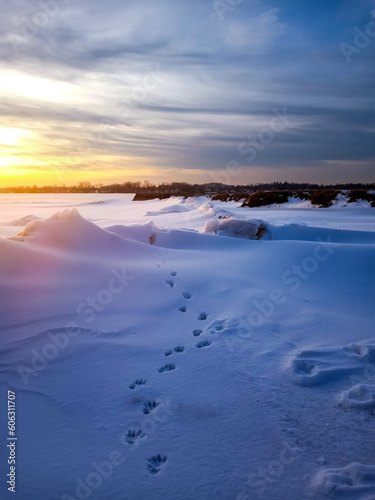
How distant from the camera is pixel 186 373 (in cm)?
337

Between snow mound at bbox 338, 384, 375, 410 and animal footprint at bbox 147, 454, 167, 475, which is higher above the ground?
snow mound at bbox 338, 384, 375, 410

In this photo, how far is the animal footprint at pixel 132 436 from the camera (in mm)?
2601

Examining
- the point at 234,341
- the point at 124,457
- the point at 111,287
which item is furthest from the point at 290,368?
the point at 111,287

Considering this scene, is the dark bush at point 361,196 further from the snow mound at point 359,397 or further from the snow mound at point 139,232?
the snow mound at point 359,397

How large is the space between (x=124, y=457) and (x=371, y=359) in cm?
239

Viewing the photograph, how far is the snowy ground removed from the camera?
7.56 feet

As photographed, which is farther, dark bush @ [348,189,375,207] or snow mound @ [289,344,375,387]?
dark bush @ [348,189,375,207]

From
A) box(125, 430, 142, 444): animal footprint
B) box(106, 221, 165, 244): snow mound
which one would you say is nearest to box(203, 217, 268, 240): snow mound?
box(106, 221, 165, 244): snow mound

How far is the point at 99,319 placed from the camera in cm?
443

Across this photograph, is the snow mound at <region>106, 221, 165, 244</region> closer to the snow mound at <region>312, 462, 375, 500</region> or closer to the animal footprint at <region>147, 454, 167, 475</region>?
the animal footprint at <region>147, 454, 167, 475</region>

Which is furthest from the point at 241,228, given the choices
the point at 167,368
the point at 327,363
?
the point at 167,368

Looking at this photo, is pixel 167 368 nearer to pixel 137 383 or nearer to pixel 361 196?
pixel 137 383

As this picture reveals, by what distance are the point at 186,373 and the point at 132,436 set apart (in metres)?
0.84

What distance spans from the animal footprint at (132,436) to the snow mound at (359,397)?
1.58m
